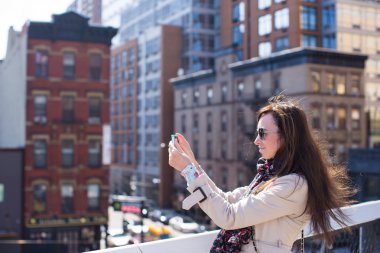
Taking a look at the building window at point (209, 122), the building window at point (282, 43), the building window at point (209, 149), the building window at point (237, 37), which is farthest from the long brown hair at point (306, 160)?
the building window at point (209, 122)

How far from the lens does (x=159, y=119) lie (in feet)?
183

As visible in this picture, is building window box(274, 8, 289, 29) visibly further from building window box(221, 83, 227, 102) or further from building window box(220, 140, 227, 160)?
building window box(220, 140, 227, 160)

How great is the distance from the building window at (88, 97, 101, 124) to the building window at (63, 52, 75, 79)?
1936 millimetres

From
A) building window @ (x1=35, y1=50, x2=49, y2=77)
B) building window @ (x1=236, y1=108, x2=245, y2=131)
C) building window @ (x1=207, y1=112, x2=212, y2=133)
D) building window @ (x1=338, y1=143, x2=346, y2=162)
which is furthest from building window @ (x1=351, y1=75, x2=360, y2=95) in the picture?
building window @ (x1=35, y1=50, x2=49, y2=77)

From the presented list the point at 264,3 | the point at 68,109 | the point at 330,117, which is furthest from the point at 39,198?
the point at 330,117

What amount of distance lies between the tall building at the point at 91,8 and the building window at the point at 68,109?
5072mm

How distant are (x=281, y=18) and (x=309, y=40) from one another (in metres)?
9.29

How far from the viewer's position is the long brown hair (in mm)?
2639

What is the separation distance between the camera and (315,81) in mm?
34312

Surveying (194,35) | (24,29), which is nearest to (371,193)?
(24,29)

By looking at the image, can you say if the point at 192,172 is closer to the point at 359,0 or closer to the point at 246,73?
the point at 359,0

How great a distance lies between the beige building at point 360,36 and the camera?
31.9 meters

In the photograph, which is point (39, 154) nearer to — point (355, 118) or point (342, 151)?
point (342, 151)

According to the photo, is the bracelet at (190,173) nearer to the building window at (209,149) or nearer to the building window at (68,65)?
the building window at (68,65)
